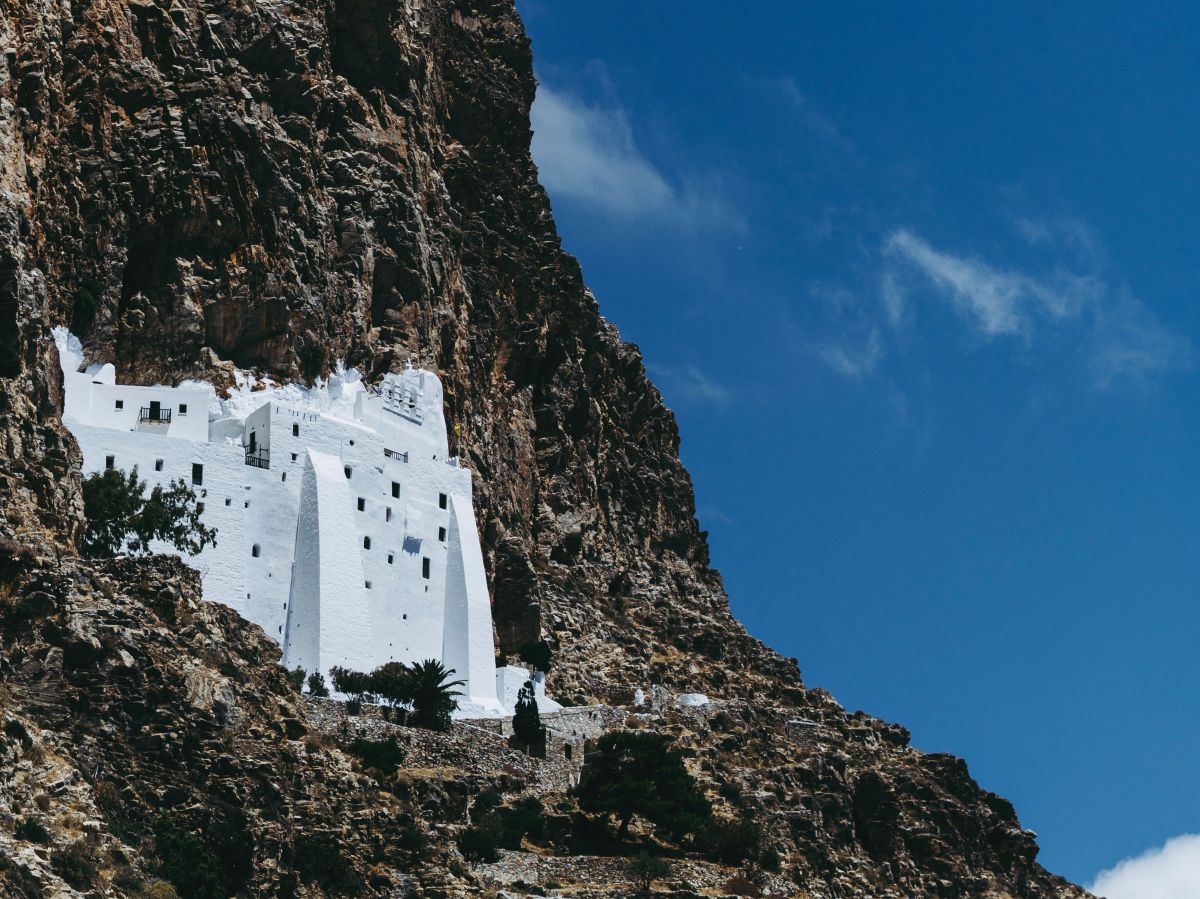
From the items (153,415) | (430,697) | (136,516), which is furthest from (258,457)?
(430,697)

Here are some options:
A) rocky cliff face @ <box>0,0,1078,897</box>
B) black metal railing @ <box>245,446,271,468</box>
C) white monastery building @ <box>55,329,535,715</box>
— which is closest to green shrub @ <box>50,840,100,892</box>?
rocky cliff face @ <box>0,0,1078,897</box>

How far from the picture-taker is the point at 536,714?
74375 mm

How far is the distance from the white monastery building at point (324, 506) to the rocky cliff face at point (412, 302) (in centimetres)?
210

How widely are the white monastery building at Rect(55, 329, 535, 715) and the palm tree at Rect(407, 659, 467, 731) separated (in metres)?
2.51

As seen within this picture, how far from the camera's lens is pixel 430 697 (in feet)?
232

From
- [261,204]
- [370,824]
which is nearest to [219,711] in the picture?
[370,824]

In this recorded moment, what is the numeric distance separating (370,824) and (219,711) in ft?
17.3

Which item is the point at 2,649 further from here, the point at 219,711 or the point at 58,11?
the point at 58,11

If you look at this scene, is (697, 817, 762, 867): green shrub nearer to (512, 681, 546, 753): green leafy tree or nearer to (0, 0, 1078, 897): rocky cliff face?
(0, 0, 1078, 897): rocky cliff face

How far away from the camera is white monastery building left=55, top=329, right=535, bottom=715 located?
72.0 m

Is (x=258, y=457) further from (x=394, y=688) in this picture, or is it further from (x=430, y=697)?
(x=430, y=697)

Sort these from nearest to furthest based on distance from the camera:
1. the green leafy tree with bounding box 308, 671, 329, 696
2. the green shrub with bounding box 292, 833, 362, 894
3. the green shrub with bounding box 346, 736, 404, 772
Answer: the green shrub with bounding box 292, 833, 362, 894 < the green shrub with bounding box 346, 736, 404, 772 < the green leafy tree with bounding box 308, 671, 329, 696

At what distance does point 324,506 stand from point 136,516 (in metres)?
8.15

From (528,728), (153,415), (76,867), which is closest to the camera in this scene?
(76,867)
